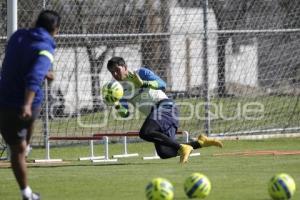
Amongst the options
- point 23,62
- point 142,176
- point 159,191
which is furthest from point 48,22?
point 142,176

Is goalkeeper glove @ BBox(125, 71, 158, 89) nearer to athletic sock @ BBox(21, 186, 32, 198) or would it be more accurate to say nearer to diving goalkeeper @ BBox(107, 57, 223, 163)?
diving goalkeeper @ BBox(107, 57, 223, 163)

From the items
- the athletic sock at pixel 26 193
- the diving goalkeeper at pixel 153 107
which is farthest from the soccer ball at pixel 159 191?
the diving goalkeeper at pixel 153 107

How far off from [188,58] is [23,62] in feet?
40.3

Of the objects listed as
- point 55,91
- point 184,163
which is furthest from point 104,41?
point 184,163

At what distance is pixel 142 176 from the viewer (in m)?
12.2

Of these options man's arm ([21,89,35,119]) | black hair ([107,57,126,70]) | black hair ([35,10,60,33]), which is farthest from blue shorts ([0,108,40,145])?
black hair ([107,57,126,70])

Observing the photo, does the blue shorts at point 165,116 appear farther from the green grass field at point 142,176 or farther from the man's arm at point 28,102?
the man's arm at point 28,102

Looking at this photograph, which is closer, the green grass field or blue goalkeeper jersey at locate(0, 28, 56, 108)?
blue goalkeeper jersey at locate(0, 28, 56, 108)

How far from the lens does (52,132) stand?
64.2ft

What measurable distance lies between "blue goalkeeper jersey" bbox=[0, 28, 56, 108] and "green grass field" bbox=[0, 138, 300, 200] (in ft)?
4.04

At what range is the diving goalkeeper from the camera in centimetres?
1405

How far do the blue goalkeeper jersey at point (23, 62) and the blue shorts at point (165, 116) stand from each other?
4.85 m

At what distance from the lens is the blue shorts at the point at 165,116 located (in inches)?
567

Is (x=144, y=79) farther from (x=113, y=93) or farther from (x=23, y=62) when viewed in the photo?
(x=23, y=62)
